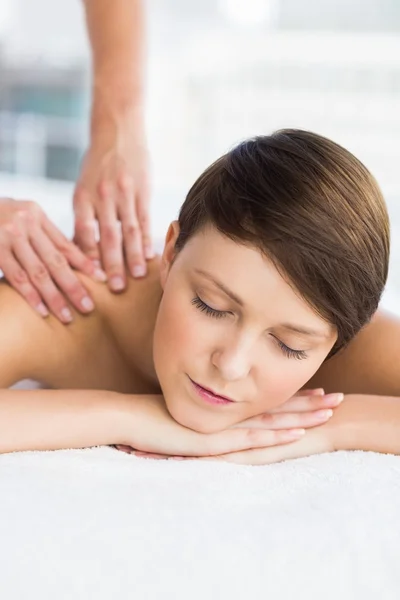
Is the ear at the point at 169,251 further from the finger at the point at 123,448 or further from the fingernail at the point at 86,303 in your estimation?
the finger at the point at 123,448

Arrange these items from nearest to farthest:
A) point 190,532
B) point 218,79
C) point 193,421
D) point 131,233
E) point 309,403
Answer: point 190,532 → point 193,421 → point 309,403 → point 131,233 → point 218,79

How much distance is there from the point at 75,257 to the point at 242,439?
1.78ft

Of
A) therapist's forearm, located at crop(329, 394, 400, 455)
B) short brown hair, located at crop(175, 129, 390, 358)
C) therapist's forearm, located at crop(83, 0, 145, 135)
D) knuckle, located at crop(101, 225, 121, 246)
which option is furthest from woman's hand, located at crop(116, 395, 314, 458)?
therapist's forearm, located at crop(83, 0, 145, 135)

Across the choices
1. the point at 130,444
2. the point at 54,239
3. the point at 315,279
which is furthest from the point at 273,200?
→ the point at 54,239

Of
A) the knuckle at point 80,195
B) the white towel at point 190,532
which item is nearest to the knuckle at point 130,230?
the knuckle at point 80,195

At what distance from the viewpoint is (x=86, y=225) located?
5.63 ft

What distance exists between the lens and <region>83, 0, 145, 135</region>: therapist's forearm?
1.91 meters

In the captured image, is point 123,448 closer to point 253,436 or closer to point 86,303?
point 253,436

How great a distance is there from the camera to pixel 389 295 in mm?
2238

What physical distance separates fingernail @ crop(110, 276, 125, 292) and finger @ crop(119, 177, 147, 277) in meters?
0.03

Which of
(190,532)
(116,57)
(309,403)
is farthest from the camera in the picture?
(116,57)

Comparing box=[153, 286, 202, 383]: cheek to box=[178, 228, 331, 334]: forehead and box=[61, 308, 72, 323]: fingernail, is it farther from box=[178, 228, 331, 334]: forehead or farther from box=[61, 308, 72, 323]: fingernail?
box=[61, 308, 72, 323]: fingernail

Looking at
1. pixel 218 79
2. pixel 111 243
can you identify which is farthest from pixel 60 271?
pixel 218 79

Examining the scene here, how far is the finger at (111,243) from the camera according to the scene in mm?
1671
